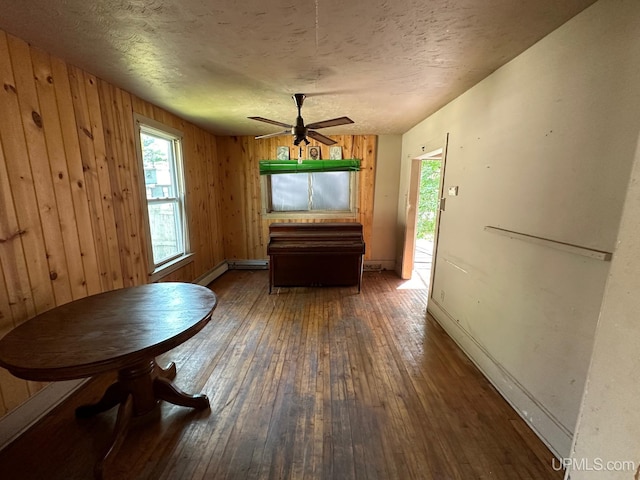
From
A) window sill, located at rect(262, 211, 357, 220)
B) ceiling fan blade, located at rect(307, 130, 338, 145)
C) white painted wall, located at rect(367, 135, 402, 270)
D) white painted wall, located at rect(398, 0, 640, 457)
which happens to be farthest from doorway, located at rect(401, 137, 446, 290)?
ceiling fan blade, located at rect(307, 130, 338, 145)

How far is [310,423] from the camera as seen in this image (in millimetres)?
1589

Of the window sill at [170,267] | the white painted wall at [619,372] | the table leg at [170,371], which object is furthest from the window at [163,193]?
the white painted wall at [619,372]

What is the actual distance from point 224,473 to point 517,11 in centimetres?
272

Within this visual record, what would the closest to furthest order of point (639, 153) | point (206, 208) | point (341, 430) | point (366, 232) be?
point (639, 153) < point (341, 430) < point (206, 208) < point (366, 232)

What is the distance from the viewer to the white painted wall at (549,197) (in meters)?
1.14

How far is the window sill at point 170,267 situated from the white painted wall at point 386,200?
3.02 m

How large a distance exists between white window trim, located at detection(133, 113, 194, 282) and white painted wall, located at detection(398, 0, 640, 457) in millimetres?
3103

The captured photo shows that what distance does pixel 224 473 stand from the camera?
130 cm

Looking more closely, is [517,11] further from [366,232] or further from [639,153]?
[366,232]

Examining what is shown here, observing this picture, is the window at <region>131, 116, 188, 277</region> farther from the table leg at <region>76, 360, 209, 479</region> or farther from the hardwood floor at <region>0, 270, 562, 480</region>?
the table leg at <region>76, 360, 209, 479</region>

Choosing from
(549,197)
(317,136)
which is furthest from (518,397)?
(317,136)

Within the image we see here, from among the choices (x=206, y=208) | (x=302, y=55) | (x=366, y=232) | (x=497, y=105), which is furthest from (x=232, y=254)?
(x=497, y=105)

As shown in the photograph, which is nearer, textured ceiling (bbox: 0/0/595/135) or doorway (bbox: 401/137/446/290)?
textured ceiling (bbox: 0/0/595/135)

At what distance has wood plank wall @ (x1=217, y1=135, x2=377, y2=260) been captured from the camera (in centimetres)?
445
